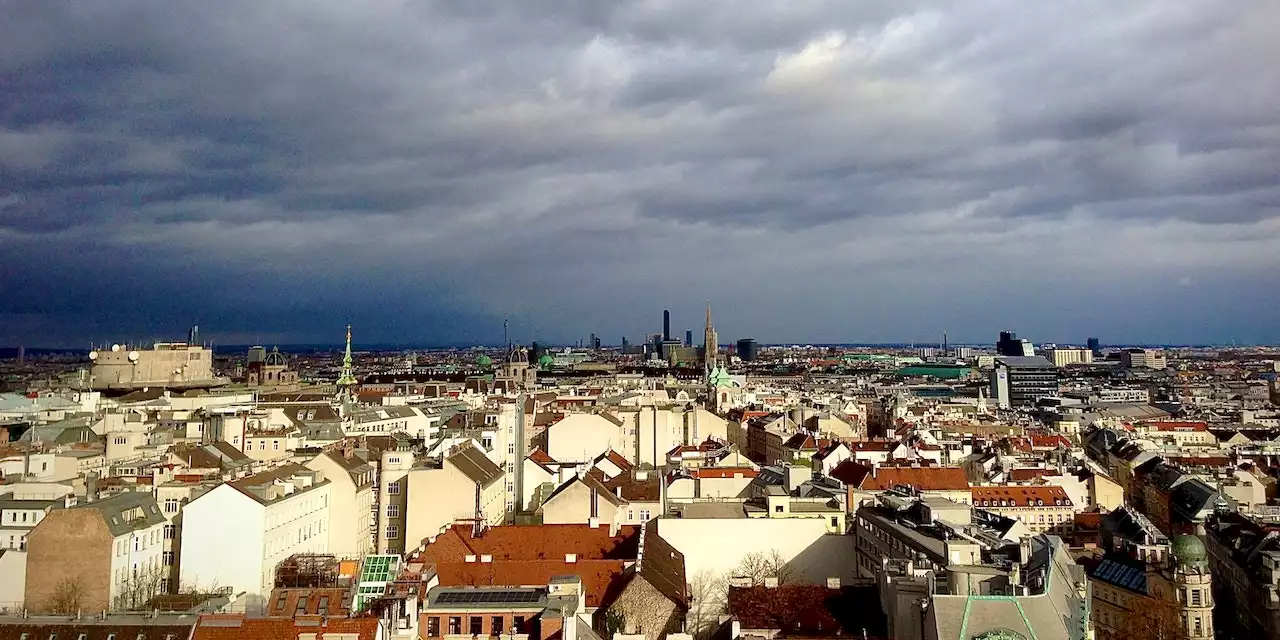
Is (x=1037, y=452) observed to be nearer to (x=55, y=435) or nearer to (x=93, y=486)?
(x=93, y=486)

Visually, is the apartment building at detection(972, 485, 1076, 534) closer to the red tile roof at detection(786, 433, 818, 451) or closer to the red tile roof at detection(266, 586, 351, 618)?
the red tile roof at detection(786, 433, 818, 451)

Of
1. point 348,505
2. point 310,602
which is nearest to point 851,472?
point 348,505

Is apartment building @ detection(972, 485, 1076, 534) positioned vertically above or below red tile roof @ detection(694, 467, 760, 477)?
below

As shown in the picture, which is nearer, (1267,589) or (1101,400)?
(1267,589)

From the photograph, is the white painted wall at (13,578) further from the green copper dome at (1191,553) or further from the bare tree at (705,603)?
the green copper dome at (1191,553)

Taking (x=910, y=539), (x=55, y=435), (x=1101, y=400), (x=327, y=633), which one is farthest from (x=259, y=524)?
(x=1101, y=400)

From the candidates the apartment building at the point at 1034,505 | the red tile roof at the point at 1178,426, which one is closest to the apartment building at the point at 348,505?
the apartment building at the point at 1034,505

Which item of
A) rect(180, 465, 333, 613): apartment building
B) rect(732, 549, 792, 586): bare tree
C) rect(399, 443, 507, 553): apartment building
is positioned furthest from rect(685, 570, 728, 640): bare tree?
rect(180, 465, 333, 613): apartment building
